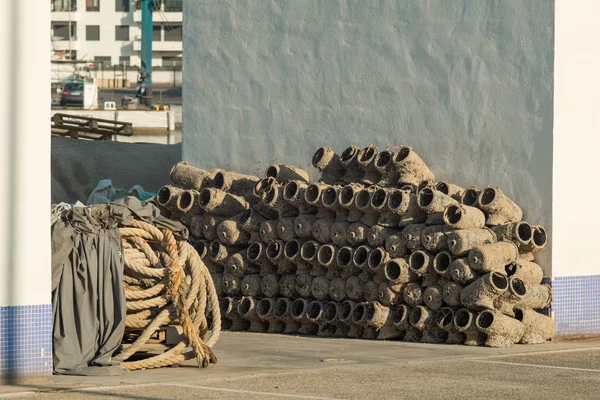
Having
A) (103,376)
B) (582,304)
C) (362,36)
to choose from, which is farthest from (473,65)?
(103,376)

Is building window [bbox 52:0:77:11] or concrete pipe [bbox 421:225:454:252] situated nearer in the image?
concrete pipe [bbox 421:225:454:252]

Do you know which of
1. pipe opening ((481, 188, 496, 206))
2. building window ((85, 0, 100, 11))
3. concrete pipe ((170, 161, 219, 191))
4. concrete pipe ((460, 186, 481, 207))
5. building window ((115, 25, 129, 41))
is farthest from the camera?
building window ((115, 25, 129, 41))

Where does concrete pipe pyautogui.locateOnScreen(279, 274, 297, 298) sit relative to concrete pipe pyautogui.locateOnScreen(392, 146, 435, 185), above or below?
below

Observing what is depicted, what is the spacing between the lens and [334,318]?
Answer: 14.3m

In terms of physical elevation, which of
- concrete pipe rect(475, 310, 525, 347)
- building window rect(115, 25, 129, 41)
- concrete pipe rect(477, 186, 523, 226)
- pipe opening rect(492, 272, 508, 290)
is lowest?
concrete pipe rect(475, 310, 525, 347)

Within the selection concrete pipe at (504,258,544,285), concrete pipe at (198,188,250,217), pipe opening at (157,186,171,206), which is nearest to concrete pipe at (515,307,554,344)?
concrete pipe at (504,258,544,285)

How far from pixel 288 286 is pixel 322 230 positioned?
86cm

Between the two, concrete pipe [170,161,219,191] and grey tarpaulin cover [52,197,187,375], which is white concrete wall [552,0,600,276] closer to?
concrete pipe [170,161,219,191]

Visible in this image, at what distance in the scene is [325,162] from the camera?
1520cm

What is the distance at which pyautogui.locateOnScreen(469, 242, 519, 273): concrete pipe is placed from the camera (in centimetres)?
1314

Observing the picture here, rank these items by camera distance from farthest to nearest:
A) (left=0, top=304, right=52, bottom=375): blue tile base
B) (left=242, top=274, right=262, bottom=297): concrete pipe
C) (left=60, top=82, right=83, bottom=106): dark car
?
1. (left=60, top=82, right=83, bottom=106): dark car
2. (left=242, top=274, right=262, bottom=297): concrete pipe
3. (left=0, top=304, right=52, bottom=375): blue tile base

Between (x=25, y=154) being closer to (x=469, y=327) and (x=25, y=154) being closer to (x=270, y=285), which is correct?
(x=270, y=285)

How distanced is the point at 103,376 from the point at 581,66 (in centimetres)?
661

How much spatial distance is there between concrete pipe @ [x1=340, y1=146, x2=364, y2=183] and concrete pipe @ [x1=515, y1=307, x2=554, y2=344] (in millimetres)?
2723
